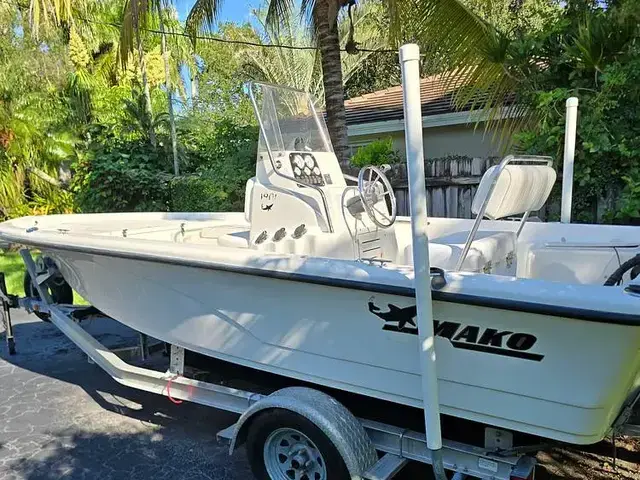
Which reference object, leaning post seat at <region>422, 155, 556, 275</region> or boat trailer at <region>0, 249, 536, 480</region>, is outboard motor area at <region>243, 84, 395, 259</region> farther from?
boat trailer at <region>0, 249, 536, 480</region>

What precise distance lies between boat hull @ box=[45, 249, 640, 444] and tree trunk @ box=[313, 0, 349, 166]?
4.60 meters

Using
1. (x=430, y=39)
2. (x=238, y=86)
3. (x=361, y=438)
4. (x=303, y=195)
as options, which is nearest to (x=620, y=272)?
(x=361, y=438)

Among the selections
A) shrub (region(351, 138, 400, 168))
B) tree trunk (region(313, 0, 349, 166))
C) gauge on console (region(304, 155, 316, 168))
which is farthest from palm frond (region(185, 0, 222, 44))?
gauge on console (region(304, 155, 316, 168))

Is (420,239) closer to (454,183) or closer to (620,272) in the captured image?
(620,272)

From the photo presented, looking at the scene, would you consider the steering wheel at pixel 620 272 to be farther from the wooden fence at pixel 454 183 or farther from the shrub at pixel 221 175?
the shrub at pixel 221 175

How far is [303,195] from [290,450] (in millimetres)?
1643

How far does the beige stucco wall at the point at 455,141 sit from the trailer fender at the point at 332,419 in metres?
7.51

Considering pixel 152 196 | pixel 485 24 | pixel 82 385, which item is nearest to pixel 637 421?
pixel 82 385

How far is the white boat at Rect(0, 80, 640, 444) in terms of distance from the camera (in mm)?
2164

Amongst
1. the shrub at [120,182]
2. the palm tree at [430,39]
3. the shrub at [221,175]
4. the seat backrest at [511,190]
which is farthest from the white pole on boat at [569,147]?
the shrub at [120,182]

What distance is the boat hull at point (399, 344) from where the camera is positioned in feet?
7.04

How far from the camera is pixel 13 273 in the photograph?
27.0ft

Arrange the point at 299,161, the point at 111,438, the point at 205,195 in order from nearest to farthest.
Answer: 1. the point at 111,438
2. the point at 299,161
3. the point at 205,195

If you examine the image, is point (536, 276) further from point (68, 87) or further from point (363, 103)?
point (68, 87)
